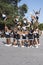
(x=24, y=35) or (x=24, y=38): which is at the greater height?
(x=24, y=35)

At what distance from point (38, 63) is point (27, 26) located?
292 inches

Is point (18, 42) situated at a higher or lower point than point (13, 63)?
lower

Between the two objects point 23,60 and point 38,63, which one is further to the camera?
point 23,60

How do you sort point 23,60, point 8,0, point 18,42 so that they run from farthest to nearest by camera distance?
point 8,0 → point 18,42 → point 23,60

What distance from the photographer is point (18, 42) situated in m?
16.7

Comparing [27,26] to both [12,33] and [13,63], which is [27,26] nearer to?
[12,33]

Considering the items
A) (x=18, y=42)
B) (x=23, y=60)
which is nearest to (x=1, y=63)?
(x=23, y=60)

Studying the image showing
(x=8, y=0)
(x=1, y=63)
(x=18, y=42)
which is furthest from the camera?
(x=8, y=0)

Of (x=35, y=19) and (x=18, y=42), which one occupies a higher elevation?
(x=35, y=19)

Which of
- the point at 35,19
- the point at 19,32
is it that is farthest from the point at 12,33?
the point at 35,19

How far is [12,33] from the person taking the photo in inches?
677

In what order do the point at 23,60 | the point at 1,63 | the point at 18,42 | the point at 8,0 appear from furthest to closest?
the point at 8,0, the point at 18,42, the point at 23,60, the point at 1,63

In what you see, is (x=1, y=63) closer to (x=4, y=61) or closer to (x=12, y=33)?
(x=4, y=61)

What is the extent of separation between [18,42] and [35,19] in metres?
1.94
